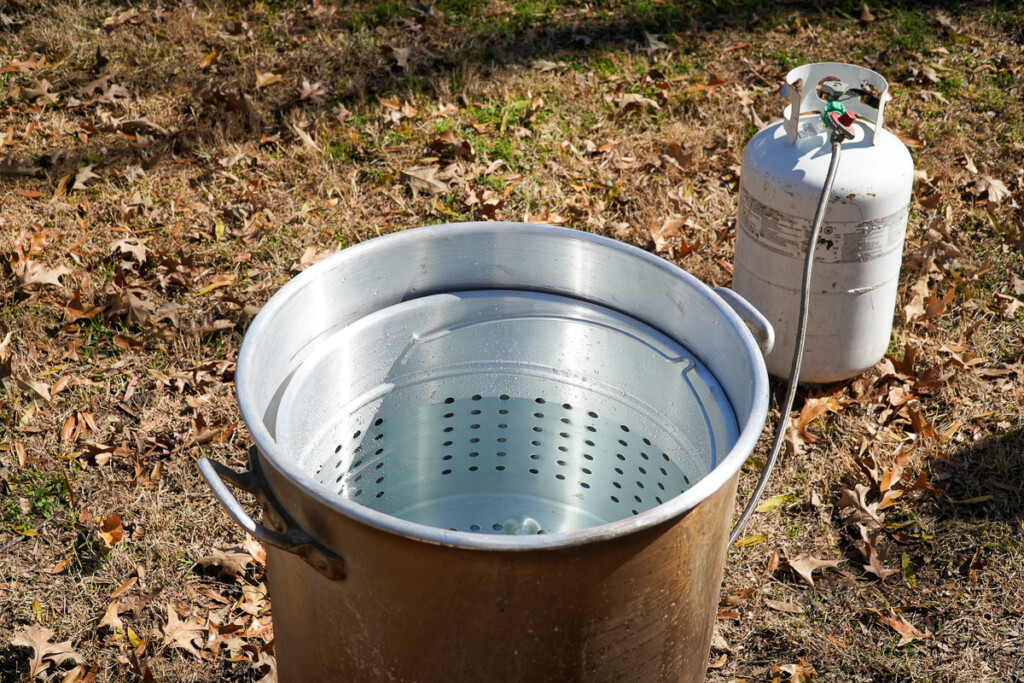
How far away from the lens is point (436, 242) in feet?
6.54

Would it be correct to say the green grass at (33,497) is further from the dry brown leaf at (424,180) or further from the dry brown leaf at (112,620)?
the dry brown leaf at (424,180)

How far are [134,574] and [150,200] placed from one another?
2.03m

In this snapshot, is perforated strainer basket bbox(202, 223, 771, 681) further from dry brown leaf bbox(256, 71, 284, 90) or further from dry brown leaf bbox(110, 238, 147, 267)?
dry brown leaf bbox(256, 71, 284, 90)

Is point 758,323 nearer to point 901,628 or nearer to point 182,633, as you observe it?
point 901,628

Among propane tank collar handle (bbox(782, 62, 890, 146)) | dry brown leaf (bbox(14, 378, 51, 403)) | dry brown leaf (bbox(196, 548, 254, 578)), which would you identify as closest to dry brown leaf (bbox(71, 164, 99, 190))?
dry brown leaf (bbox(14, 378, 51, 403))

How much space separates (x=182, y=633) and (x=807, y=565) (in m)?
1.84

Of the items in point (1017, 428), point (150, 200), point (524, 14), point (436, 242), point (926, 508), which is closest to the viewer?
point (436, 242)

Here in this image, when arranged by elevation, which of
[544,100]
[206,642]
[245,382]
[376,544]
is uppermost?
[245,382]

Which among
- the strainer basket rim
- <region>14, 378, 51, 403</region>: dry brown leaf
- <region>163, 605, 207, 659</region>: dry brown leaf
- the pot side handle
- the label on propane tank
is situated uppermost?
the strainer basket rim

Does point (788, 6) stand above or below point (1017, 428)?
above

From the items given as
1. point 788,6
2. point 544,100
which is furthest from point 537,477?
point 788,6

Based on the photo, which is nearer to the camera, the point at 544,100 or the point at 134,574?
the point at 134,574

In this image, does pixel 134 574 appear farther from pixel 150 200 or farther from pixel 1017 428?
pixel 1017 428

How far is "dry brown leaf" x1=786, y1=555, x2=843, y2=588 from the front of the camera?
287cm
